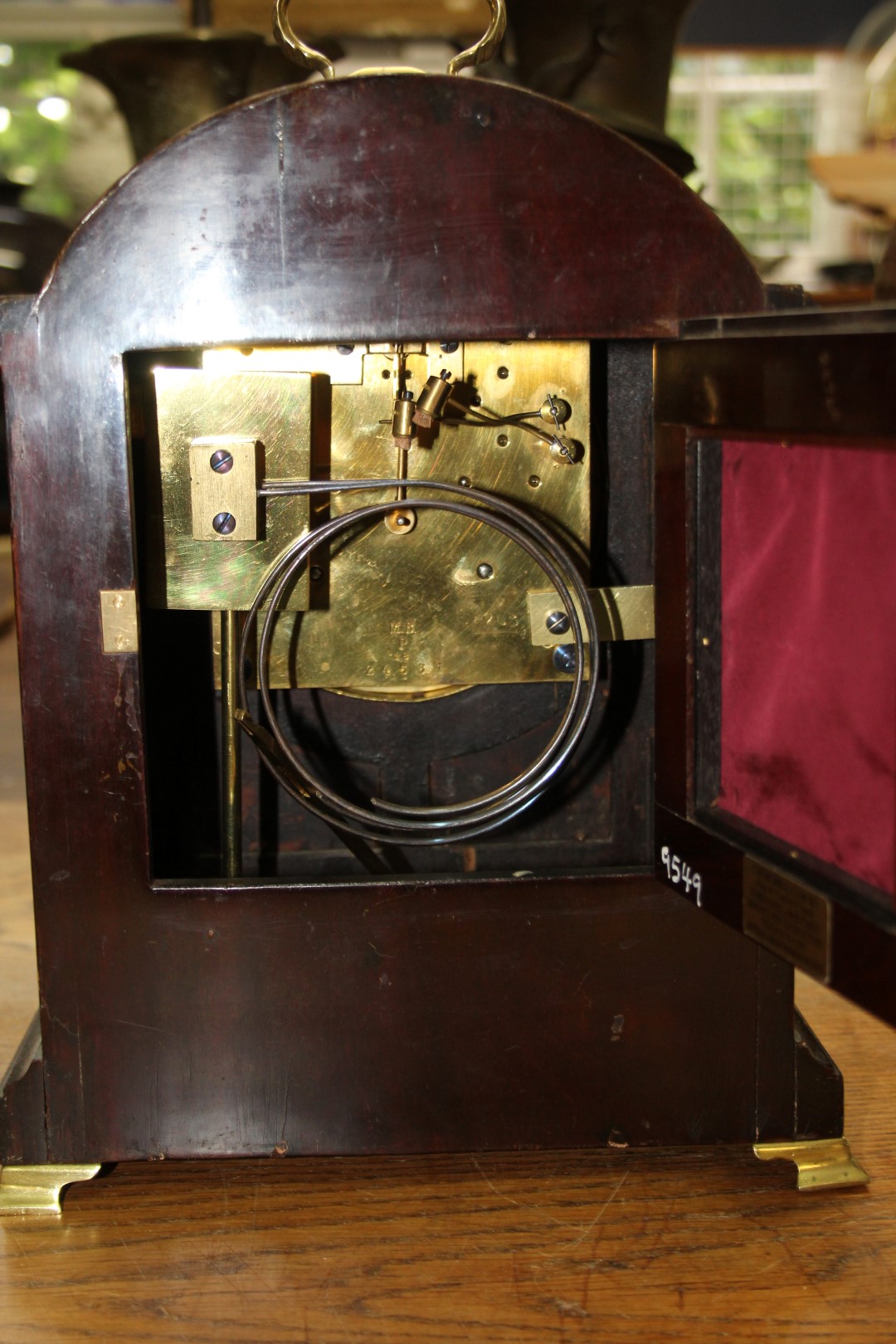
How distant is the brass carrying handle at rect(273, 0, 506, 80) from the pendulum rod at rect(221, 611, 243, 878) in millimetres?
406

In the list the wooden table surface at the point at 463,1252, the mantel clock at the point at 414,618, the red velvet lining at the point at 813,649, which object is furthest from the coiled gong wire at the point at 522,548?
the wooden table surface at the point at 463,1252

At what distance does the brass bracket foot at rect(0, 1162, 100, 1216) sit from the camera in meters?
1.01

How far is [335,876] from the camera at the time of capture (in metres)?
1.03

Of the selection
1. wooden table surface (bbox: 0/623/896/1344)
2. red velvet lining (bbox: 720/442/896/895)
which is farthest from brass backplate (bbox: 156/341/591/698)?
wooden table surface (bbox: 0/623/896/1344)

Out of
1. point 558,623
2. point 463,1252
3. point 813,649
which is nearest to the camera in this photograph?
point 813,649

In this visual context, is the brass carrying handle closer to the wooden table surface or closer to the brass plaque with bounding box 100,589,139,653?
the brass plaque with bounding box 100,589,139,653

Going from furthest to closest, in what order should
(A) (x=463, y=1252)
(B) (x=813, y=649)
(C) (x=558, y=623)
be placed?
(C) (x=558, y=623) → (A) (x=463, y=1252) → (B) (x=813, y=649)

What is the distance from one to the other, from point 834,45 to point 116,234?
791 centimetres

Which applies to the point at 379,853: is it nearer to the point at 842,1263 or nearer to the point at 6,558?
the point at 842,1263

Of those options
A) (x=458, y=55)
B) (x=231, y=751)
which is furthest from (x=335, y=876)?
(x=458, y=55)

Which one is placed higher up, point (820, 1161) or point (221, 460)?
point (221, 460)

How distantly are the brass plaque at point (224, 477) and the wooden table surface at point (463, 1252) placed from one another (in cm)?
45

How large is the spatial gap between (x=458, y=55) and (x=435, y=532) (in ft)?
1.12

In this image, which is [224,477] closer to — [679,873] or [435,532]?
[435,532]
